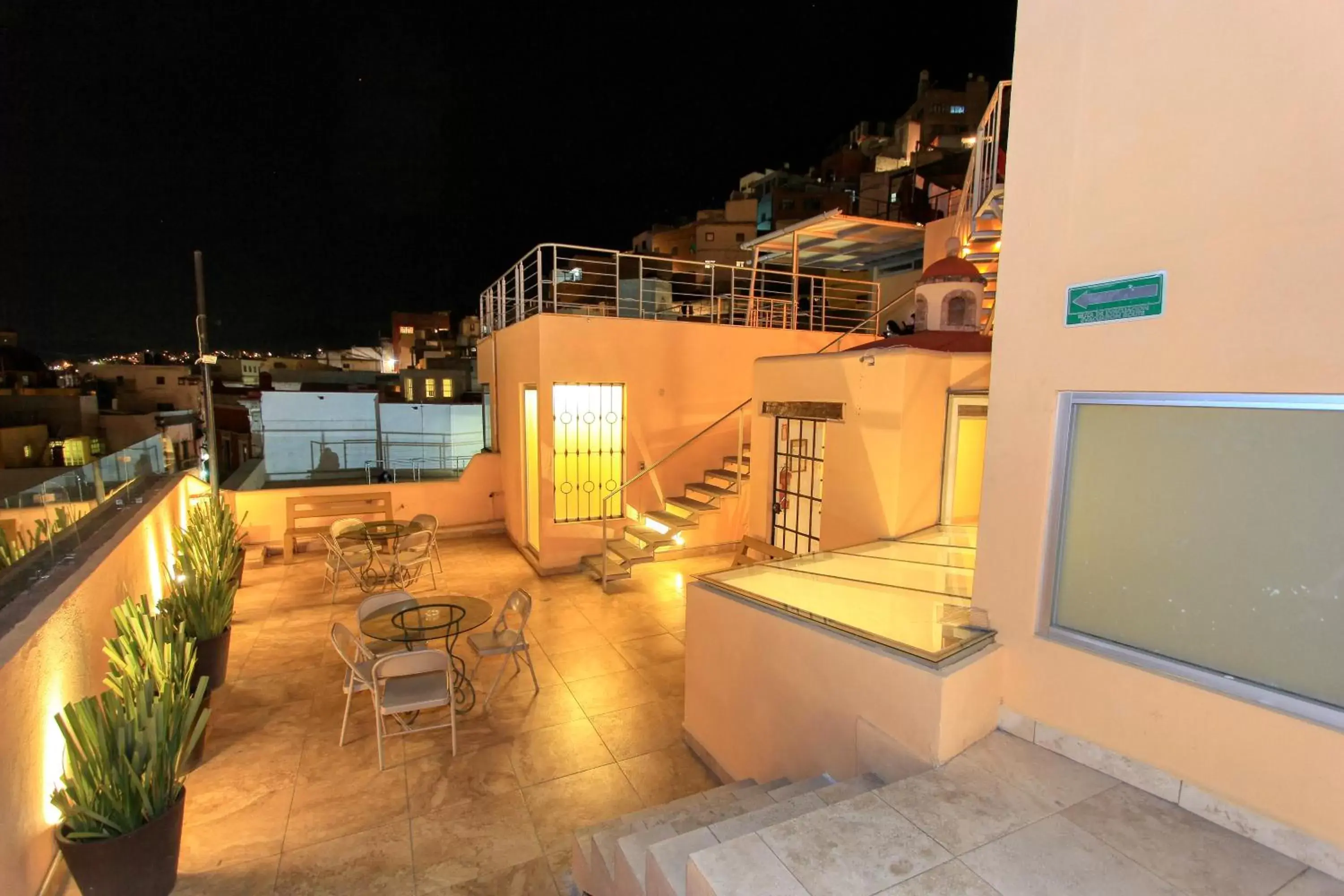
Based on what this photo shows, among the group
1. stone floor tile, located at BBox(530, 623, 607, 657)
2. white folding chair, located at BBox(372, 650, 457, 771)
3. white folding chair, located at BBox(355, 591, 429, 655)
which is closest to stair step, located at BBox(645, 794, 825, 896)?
white folding chair, located at BBox(372, 650, 457, 771)

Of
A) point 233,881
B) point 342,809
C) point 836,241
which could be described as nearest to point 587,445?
point 342,809

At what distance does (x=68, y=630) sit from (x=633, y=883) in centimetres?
316

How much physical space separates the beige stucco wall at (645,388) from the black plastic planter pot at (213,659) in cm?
346

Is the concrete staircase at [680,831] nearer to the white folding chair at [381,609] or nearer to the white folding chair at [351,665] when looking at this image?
the white folding chair at [351,665]

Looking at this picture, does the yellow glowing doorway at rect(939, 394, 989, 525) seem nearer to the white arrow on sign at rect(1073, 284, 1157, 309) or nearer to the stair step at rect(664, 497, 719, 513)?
the white arrow on sign at rect(1073, 284, 1157, 309)

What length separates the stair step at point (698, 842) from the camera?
6.02ft

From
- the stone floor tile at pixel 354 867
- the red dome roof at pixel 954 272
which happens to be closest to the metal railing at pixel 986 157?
the red dome roof at pixel 954 272

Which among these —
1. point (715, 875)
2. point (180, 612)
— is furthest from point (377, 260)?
point (715, 875)

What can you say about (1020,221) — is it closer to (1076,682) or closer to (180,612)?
(1076,682)

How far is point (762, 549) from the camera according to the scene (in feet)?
22.4

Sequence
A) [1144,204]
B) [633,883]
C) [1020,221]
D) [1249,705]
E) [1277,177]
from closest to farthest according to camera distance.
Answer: [1277,177] < [1249,705] < [1144,204] < [633,883] < [1020,221]

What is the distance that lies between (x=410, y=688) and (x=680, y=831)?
2.32 metres

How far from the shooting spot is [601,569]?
23.8 feet

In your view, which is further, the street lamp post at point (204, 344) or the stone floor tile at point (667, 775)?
the street lamp post at point (204, 344)
